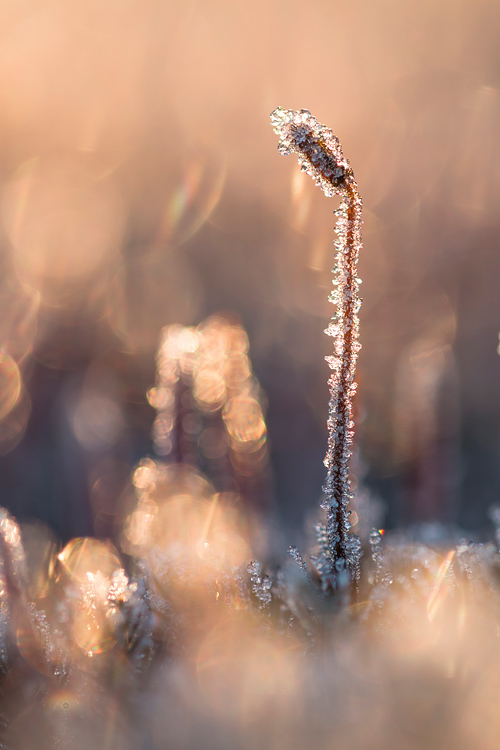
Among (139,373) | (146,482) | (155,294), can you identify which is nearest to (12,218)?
(155,294)

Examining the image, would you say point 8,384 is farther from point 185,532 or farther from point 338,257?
point 338,257

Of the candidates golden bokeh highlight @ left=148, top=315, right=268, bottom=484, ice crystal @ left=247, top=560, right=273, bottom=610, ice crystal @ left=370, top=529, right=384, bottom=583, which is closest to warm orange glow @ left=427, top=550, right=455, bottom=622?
ice crystal @ left=370, top=529, right=384, bottom=583

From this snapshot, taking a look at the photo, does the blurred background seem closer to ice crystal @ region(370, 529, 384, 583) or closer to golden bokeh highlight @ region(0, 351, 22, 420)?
golden bokeh highlight @ region(0, 351, 22, 420)

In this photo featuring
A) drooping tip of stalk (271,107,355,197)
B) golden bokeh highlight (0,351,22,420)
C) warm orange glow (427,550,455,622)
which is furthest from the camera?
golden bokeh highlight (0,351,22,420)

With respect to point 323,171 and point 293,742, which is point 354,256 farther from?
point 293,742

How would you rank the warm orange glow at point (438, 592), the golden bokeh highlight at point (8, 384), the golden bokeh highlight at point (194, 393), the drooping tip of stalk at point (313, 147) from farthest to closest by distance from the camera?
the golden bokeh highlight at point (8, 384)
the golden bokeh highlight at point (194, 393)
the warm orange glow at point (438, 592)
the drooping tip of stalk at point (313, 147)

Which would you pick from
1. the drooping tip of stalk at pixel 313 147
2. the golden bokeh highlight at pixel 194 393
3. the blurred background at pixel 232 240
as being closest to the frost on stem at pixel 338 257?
the drooping tip of stalk at pixel 313 147

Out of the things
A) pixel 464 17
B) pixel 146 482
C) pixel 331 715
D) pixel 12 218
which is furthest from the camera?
pixel 12 218

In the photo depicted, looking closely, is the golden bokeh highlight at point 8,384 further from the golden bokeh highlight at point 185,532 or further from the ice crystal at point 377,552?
the ice crystal at point 377,552
